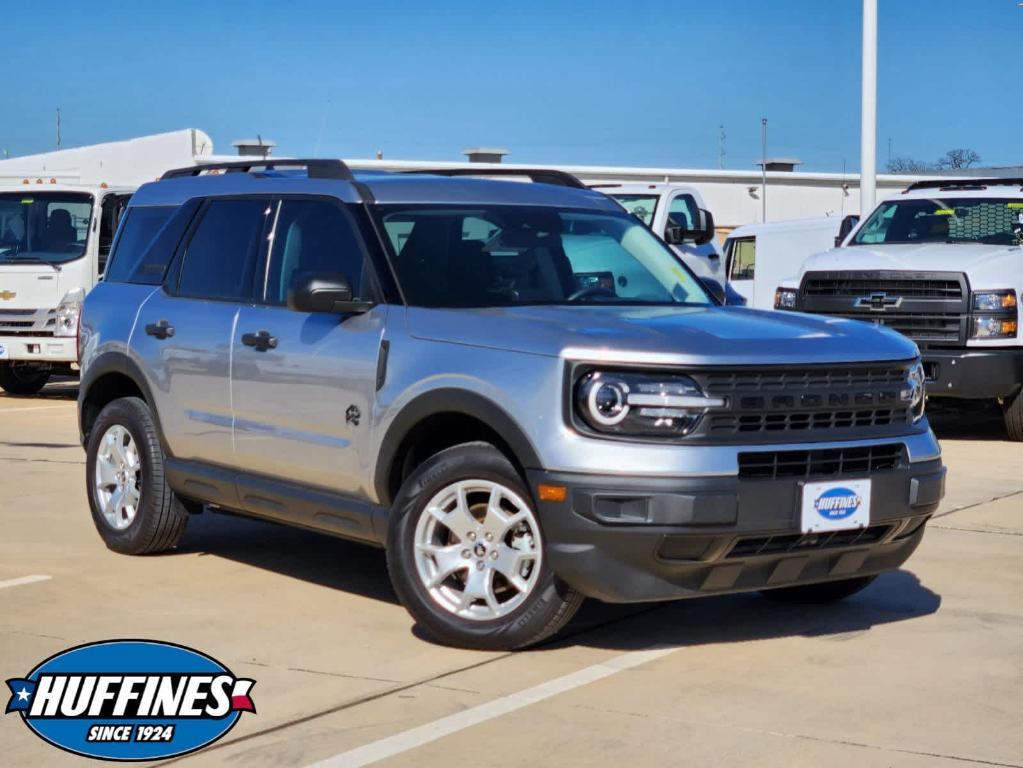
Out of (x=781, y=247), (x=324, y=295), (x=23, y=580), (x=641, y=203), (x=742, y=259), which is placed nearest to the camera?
(x=324, y=295)

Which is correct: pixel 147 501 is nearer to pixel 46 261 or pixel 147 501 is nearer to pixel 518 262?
pixel 518 262

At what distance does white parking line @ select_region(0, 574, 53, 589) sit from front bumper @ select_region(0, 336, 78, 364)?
10.3m

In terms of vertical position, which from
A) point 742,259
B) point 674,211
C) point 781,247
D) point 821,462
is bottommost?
point 821,462

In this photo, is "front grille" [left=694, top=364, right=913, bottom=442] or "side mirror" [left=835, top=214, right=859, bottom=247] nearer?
"front grille" [left=694, top=364, right=913, bottom=442]

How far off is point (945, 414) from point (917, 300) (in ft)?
9.11

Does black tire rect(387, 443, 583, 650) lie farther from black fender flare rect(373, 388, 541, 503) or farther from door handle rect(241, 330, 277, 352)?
door handle rect(241, 330, 277, 352)

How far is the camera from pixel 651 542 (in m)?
5.69

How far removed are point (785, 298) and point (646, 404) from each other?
957 centimetres

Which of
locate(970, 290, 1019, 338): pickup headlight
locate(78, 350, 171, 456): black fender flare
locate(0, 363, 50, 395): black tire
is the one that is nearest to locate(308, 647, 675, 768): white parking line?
locate(78, 350, 171, 456): black fender flare

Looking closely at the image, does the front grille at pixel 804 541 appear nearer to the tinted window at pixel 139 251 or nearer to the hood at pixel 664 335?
the hood at pixel 664 335

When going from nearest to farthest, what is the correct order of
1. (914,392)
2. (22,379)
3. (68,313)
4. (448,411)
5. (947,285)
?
(448,411)
(914,392)
(947,285)
(68,313)
(22,379)

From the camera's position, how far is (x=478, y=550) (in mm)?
6133

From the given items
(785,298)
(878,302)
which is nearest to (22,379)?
(785,298)

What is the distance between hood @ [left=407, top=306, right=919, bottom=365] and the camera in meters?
5.82
